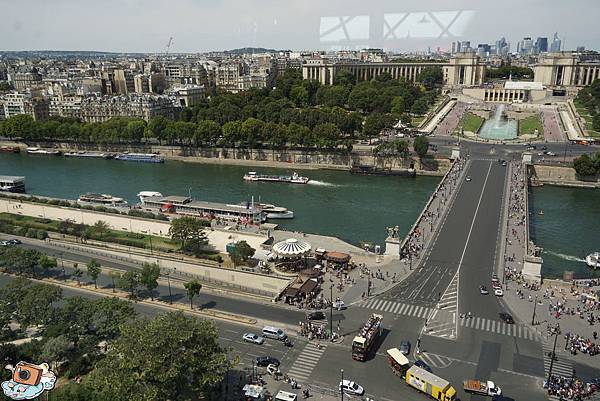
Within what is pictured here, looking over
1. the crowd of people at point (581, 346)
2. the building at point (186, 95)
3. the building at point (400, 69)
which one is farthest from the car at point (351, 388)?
the building at point (400, 69)

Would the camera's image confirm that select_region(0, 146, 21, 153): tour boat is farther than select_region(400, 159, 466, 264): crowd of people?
Yes

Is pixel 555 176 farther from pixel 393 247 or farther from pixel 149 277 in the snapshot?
pixel 149 277

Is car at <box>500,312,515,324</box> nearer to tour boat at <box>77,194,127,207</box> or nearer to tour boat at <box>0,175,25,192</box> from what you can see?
tour boat at <box>77,194,127,207</box>

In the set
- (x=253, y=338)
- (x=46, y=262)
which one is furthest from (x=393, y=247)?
(x=46, y=262)

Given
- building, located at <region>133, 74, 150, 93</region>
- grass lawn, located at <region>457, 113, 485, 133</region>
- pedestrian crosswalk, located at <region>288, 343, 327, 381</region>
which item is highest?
building, located at <region>133, 74, 150, 93</region>

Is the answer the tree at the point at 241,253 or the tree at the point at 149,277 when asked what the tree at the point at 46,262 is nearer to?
the tree at the point at 149,277

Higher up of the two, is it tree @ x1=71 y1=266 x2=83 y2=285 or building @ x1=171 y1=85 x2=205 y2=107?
building @ x1=171 y1=85 x2=205 y2=107

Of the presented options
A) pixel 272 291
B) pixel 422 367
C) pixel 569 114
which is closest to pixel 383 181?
pixel 272 291

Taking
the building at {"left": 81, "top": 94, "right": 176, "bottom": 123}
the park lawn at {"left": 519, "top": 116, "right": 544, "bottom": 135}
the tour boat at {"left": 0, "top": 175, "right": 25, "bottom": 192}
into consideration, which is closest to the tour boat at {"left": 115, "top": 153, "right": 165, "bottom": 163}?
the building at {"left": 81, "top": 94, "right": 176, "bottom": 123}
